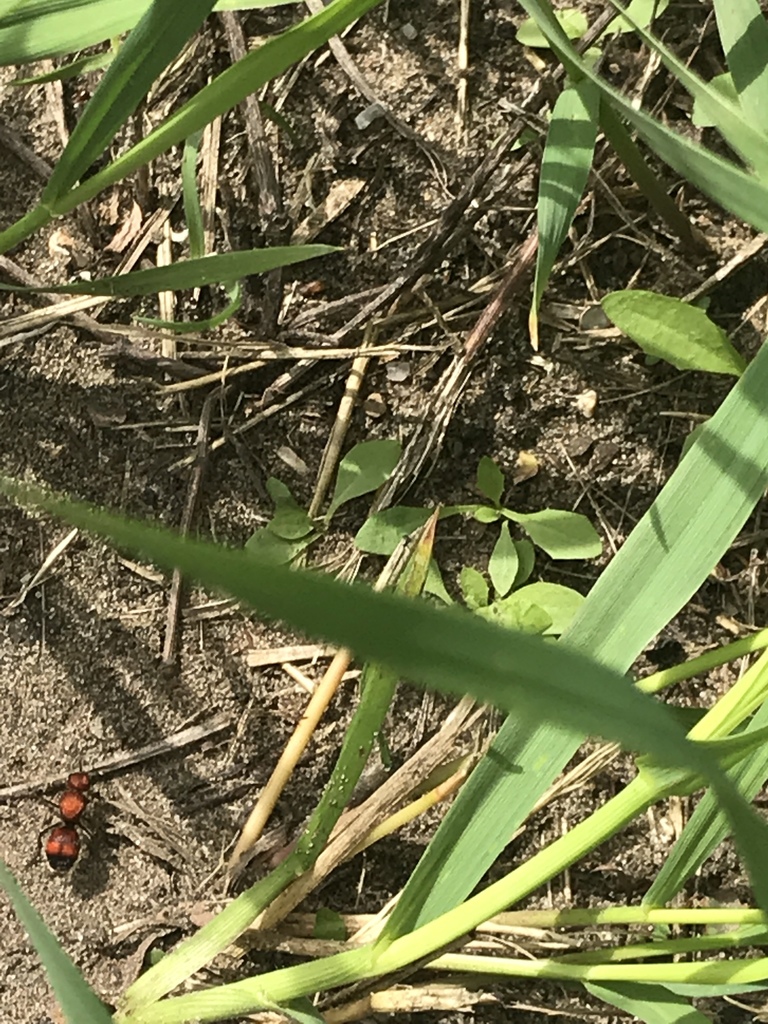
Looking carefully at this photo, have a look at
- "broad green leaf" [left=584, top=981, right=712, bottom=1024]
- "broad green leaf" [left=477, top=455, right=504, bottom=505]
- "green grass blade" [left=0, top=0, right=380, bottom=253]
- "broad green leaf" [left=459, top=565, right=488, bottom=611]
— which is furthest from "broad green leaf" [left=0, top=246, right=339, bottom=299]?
"broad green leaf" [left=584, top=981, right=712, bottom=1024]

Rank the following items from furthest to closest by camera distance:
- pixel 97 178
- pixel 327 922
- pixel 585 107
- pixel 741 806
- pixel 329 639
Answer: pixel 327 922 < pixel 585 107 < pixel 97 178 < pixel 741 806 < pixel 329 639

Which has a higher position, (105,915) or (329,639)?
(329,639)

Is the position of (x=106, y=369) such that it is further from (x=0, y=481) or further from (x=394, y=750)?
(x=0, y=481)

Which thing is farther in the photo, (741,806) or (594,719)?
(741,806)

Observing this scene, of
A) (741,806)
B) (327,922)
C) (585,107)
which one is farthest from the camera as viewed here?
Result: (327,922)

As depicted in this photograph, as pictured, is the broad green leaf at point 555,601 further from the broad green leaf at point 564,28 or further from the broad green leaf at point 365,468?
the broad green leaf at point 564,28

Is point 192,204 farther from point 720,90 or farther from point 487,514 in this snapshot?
point 720,90

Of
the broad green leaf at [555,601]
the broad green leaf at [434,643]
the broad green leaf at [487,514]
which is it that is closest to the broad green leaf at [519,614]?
the broad green leaf at [555,601]

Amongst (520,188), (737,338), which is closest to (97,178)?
(520,188)

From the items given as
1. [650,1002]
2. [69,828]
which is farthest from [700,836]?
[69,828]
